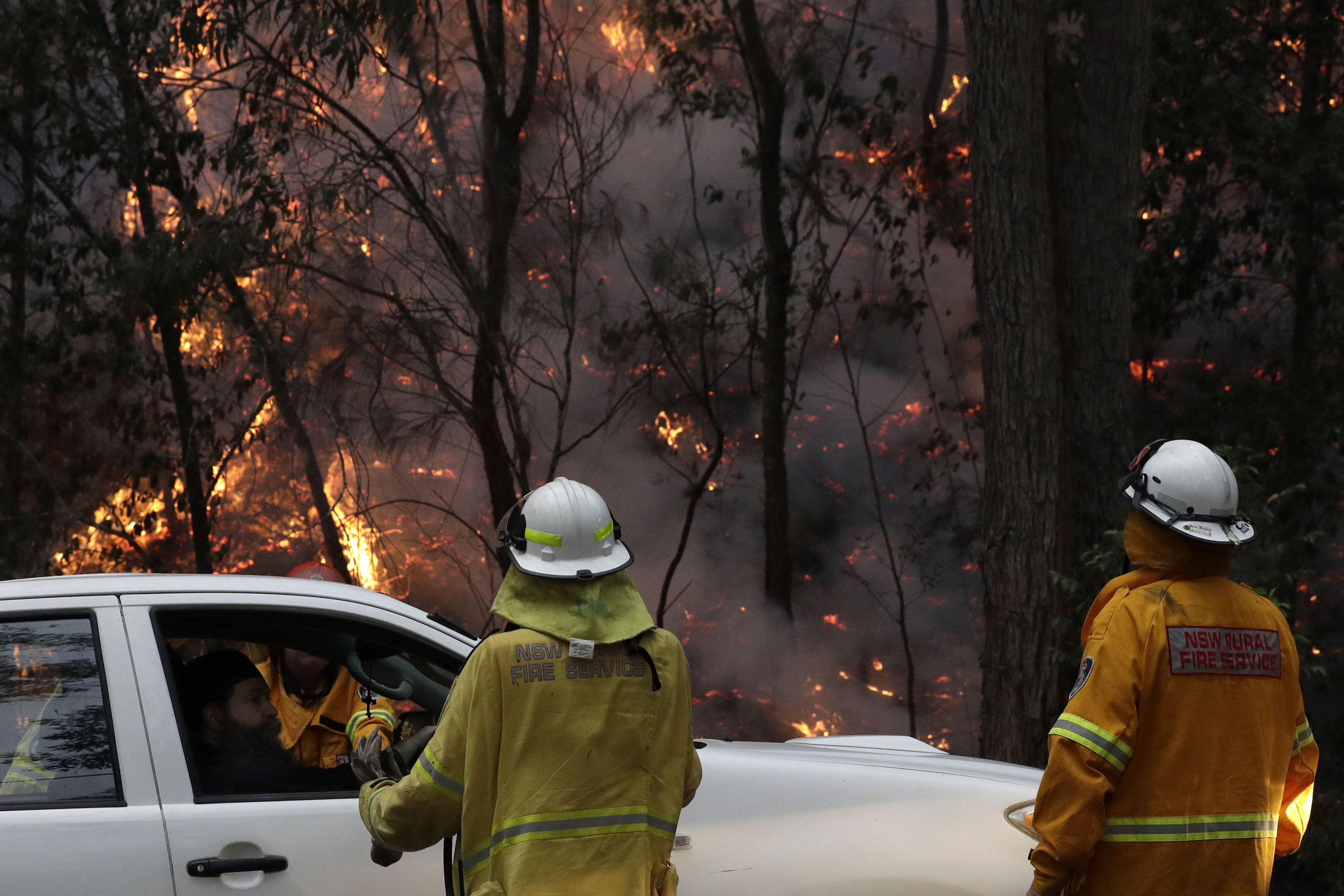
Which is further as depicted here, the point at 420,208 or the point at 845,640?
the point at 845,640

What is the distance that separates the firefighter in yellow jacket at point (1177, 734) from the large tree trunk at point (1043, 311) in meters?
3.77

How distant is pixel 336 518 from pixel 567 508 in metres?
7.74

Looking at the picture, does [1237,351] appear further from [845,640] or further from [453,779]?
[453,779]

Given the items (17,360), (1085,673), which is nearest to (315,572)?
(1085,673)

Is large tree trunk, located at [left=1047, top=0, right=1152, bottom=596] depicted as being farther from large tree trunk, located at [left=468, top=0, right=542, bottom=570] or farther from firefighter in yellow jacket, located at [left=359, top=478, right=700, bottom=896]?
firefighter in yellow jacket, located at [left=359, top=478, right=700, bottom=896]

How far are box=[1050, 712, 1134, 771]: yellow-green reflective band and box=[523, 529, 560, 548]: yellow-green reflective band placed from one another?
101 cm

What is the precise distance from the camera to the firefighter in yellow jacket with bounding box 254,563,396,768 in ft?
10.6

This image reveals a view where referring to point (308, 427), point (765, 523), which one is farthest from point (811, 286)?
point (308, 427)

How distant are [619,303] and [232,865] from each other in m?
8.12

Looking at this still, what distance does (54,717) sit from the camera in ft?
Answer: 8.66

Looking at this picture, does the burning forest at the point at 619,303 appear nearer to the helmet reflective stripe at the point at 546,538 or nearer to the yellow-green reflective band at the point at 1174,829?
the yellow-green reflective band at the point at 1174,829

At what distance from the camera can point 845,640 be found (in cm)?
1049

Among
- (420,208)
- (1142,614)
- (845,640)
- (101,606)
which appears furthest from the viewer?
(845,640)

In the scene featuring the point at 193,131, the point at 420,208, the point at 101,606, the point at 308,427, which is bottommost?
the point at 308,427
